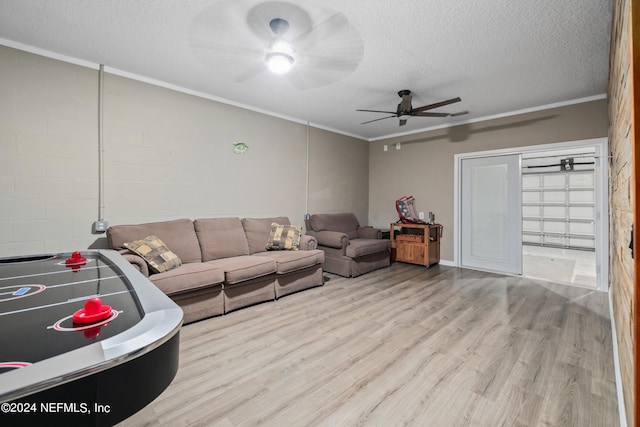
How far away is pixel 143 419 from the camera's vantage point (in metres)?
1.52

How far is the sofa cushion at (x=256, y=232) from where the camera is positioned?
3.95m

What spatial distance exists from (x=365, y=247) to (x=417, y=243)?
1170 mm

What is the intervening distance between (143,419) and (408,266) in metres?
4.42

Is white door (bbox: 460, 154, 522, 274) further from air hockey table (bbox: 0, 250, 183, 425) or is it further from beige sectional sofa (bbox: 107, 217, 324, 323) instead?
air hockey table (bbox: 0, 250, 183, 425)

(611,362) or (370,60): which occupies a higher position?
(370,60)

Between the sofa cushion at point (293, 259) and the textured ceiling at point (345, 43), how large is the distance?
6.98ft

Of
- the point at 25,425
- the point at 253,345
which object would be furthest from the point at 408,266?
the point at 25,425

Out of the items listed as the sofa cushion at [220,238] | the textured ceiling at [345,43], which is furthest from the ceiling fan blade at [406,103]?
the sofa cushion at [220,238]

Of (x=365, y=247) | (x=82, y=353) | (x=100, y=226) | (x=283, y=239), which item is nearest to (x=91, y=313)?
(x=82, y=353)

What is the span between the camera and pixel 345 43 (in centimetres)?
257

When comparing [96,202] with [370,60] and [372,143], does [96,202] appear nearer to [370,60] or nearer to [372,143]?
[370,60]

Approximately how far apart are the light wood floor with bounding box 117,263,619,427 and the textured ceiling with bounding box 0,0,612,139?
2604mm

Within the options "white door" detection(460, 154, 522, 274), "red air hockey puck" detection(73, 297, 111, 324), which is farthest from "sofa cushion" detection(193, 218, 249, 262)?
"white door" detection(460, 154, 522, 274)

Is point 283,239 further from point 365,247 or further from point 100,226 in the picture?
point 100,226
